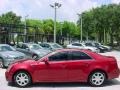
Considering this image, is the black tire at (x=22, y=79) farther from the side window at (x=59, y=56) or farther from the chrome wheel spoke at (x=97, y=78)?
the chrome wheel spoke at (x=97, y=78)

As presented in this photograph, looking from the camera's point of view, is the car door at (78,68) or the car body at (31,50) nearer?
the car door at (78,68)

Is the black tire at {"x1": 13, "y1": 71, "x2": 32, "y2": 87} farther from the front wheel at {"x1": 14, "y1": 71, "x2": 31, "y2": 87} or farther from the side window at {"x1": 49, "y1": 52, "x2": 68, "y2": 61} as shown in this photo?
the side window at {"x1": 49, "y1": 52, "x2": 68, "y2": 61}

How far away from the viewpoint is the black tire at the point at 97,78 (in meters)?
13.0

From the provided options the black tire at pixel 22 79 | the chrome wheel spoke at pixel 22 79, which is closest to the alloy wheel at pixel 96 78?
the black tire at pixel 22 79

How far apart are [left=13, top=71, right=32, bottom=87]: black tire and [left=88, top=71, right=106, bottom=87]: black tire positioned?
2212 mm

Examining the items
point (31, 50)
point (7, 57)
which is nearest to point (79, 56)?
point (7, 57)

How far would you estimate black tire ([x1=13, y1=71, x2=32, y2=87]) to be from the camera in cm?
1301

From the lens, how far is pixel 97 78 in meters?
13.0

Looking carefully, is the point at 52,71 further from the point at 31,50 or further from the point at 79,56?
the point at 31,50

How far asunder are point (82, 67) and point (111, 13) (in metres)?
49.3

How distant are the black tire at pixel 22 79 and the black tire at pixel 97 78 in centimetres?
221

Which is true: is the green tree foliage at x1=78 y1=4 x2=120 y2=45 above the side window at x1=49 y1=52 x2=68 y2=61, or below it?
above

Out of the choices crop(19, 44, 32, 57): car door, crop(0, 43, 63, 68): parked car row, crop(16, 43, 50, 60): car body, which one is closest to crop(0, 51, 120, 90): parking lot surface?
crop(0, 43, 63, 68): parked car row

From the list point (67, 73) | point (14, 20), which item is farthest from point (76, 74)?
point (14, 20)
